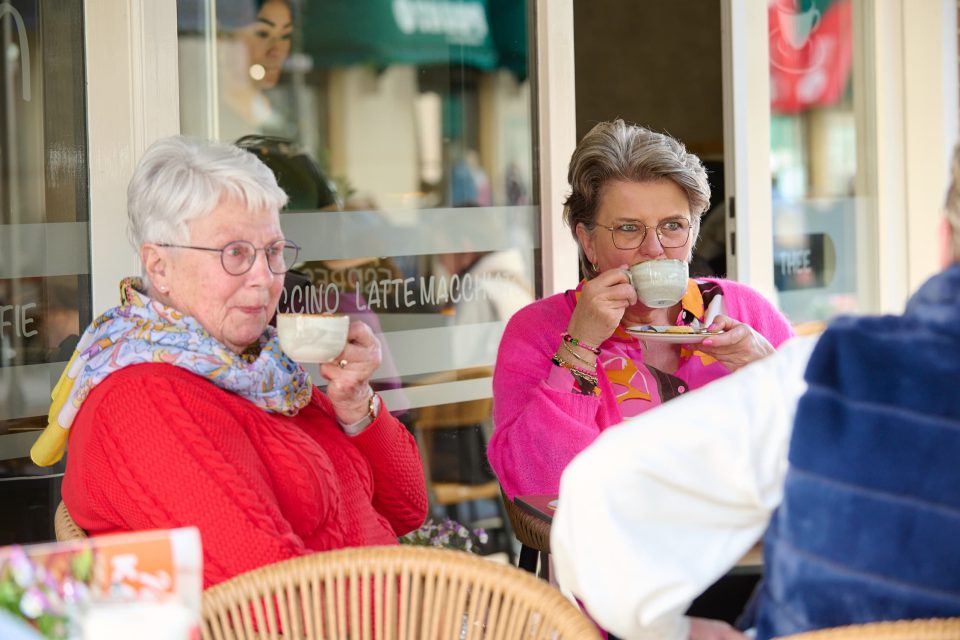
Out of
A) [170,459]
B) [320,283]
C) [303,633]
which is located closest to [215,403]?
[170,459]

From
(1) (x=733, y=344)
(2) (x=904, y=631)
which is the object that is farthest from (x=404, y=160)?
(2) (x=904, y=631)

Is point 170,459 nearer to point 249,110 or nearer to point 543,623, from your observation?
point 543,623

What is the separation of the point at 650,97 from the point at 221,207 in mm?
5655

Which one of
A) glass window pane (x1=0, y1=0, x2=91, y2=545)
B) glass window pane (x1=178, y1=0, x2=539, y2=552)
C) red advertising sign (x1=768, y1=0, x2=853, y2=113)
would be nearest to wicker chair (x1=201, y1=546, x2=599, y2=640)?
glass window pane (x1=0, y1=0, x2=91, y2=545)

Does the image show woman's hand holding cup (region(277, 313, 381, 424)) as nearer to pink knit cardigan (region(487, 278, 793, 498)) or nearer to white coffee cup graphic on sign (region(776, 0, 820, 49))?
pink knit cardigan (region(487, 278, 793, 498))

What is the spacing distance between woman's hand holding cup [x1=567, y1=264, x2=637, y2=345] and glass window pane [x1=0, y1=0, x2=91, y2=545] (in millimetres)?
1174

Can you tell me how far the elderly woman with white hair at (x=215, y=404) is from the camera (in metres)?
1.62

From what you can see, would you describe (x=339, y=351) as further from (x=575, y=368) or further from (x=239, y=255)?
(x=575, y=368)

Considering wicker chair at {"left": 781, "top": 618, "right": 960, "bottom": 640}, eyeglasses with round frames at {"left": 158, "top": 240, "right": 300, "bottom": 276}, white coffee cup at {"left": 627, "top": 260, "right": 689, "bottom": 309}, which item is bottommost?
wicker chair at {"left": 781, "top": 618, "right": 960, "bottom": 640}

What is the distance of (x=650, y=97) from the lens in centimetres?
721

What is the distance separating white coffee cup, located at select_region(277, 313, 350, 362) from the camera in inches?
71.5

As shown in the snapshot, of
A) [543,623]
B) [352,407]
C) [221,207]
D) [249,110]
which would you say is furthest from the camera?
[249,110]

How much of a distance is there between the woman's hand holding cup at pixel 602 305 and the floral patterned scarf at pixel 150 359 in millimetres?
666

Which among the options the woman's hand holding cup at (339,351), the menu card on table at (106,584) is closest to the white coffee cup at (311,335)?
the woman's hand holding cup at (339,351)
